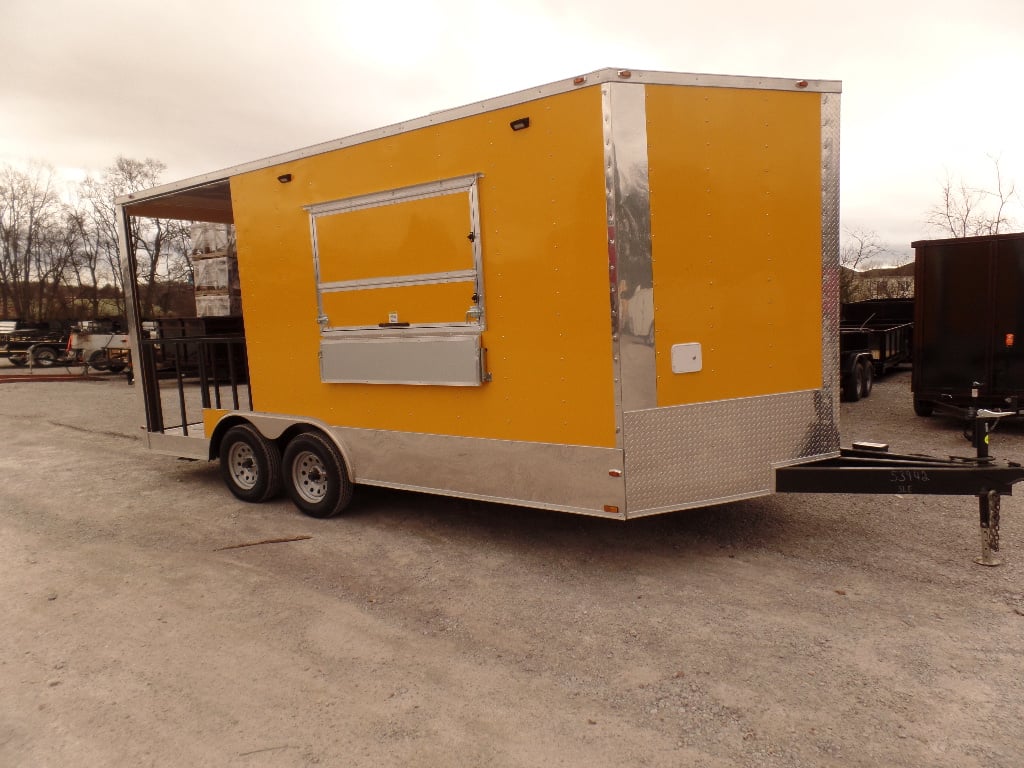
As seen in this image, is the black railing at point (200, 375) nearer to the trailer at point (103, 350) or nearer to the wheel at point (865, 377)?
the wheel at point (865, 377)

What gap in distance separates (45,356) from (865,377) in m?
28.3

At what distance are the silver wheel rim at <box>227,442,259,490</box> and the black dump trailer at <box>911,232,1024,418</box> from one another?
331 inches

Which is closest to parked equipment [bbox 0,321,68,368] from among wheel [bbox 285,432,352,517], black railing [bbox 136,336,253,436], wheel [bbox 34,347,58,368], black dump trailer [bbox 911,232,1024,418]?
wheel [bbox 34,347,58,368]

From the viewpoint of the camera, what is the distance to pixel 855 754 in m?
2.70

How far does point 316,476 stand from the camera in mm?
6188

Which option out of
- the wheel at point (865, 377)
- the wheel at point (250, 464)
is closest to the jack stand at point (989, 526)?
Answer: the wheel at point (250, 464)

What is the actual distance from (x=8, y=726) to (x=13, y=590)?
1.96 meters

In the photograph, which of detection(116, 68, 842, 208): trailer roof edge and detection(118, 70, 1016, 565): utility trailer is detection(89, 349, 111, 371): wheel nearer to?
detection(116, 68, 842, 208): trailer roof edge

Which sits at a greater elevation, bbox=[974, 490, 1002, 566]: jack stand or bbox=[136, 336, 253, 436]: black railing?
bbox=[136, 336, 253, 436]: black railing

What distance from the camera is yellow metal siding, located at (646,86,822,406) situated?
4355 mm

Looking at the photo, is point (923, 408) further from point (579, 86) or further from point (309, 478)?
point (309, 478)

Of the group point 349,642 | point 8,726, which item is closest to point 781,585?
point 349,642

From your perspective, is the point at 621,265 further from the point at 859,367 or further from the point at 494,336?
the point at 859,367

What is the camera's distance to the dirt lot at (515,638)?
288 centimetres
